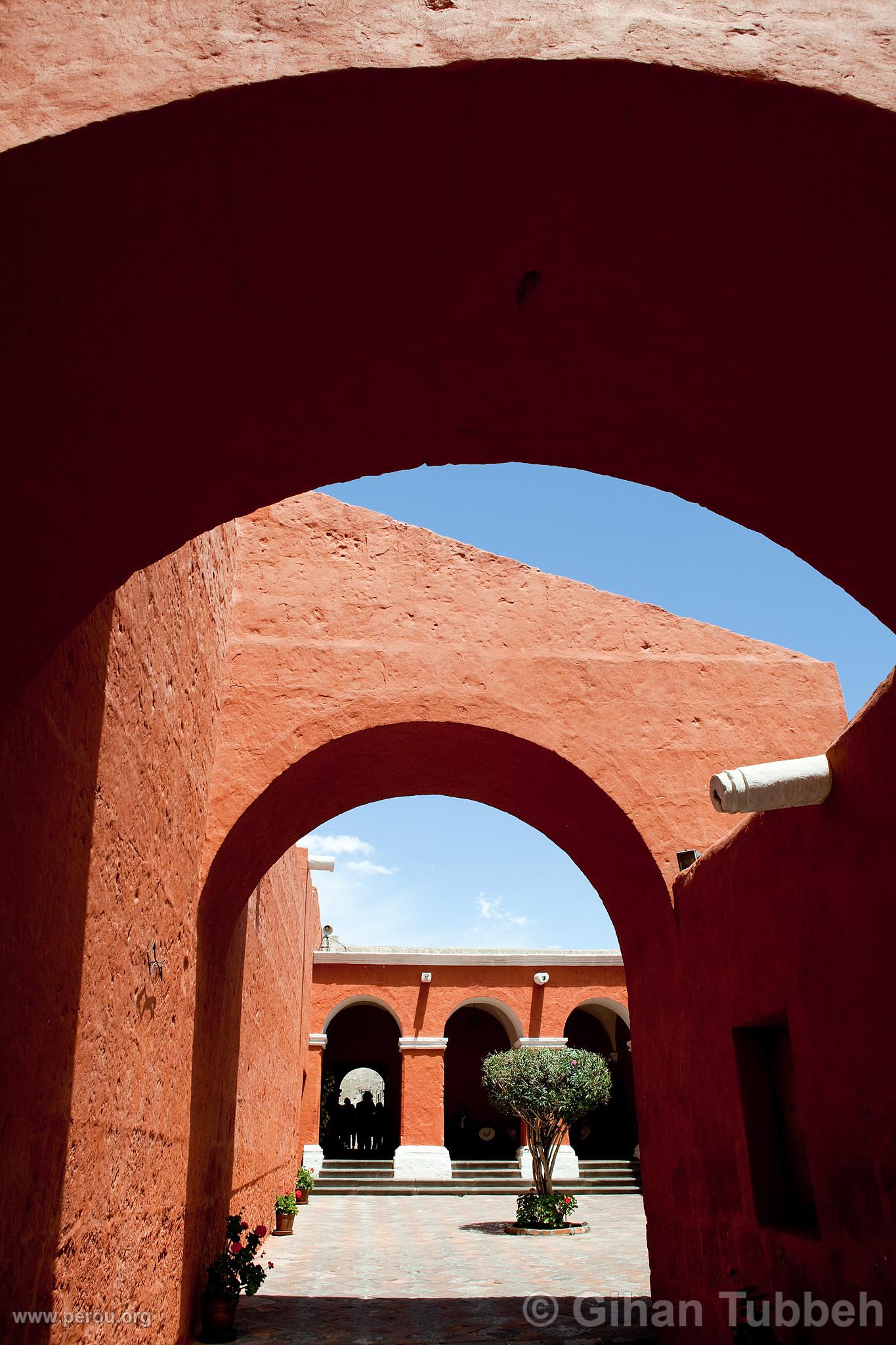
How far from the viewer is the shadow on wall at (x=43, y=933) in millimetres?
3053

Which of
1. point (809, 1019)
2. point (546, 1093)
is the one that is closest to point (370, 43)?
point (809, 1019)

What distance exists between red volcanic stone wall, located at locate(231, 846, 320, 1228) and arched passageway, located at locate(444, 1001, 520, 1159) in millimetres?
6419

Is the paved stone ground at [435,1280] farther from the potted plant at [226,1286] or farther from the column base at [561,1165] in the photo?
the column base at [561,1165]

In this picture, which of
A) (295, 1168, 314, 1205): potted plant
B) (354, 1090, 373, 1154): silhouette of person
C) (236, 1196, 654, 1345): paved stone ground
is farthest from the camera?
(354, 1090, 373, 1154): silhouette of person

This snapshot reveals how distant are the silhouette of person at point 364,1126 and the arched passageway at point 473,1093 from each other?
1642mm

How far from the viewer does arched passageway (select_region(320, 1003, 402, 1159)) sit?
22562 mm

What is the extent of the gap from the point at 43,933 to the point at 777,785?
2666 millimetres

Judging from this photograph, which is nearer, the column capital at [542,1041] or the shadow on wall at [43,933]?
the shadow on wall at [43,933]

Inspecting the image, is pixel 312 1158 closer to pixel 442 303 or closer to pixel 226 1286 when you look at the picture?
pixel 226 1286

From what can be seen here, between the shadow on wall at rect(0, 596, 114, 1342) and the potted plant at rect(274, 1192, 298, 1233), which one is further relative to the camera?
the potted plant at rect(274, 1192, 298, 1233)

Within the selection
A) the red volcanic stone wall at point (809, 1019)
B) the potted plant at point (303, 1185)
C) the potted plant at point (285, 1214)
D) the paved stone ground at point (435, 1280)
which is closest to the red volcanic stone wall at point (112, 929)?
the paved stone ground at point (435, 1280)

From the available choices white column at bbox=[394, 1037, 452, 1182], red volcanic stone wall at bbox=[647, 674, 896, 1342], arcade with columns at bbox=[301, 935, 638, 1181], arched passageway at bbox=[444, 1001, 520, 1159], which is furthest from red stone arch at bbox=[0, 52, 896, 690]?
arched passageway at bbox=[444, 1001, 520, 1159]

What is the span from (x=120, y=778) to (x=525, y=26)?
10.5 feet

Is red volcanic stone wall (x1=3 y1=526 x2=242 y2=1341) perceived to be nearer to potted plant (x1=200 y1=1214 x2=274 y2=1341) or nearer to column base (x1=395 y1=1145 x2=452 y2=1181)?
potted plant (x1=200 y1=1214 x2=274 y2=1341)
